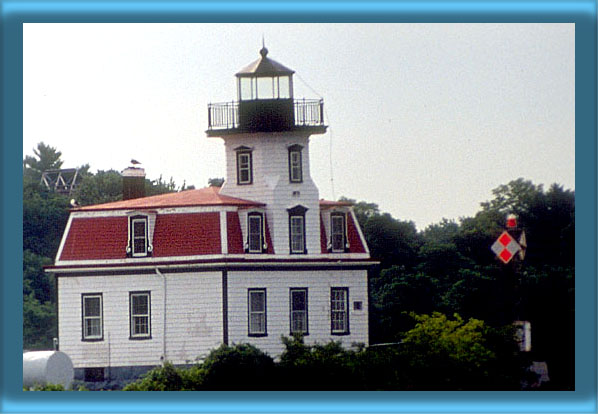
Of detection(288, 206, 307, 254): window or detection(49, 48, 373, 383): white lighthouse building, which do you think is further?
detection(288, 206, 307, 254): window

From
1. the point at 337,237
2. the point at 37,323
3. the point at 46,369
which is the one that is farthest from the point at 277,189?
the point at 46,369

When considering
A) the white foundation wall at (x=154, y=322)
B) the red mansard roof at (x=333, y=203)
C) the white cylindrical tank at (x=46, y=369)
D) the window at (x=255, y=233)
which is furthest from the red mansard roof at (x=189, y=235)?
the white cylindrical tank at (x=46, y=369)

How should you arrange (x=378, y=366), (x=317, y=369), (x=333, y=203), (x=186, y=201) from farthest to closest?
(x=186, y=201)
(x=333, y=203)
(x=378, y=366)
(x=317, y=369)

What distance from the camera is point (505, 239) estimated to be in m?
30.7

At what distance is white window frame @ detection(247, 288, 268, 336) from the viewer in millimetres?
31078

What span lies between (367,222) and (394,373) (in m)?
2.70

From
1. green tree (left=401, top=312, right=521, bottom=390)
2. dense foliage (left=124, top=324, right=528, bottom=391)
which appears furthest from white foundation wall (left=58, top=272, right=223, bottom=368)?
green tree (left=401, top=312, right=521, bottom=390)

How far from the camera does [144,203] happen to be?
3173 centimetres

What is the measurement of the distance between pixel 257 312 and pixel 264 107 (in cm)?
353

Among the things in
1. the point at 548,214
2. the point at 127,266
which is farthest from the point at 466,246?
the point at 127,266

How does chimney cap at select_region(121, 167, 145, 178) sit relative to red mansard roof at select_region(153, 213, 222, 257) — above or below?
above

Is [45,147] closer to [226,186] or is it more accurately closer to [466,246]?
[226,186]

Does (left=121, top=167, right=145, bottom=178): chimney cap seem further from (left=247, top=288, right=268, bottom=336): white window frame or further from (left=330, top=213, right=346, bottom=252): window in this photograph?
(left=330, top=213, right=346, bottom=252): window

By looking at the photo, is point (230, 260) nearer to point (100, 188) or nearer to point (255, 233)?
point (255, 233)
